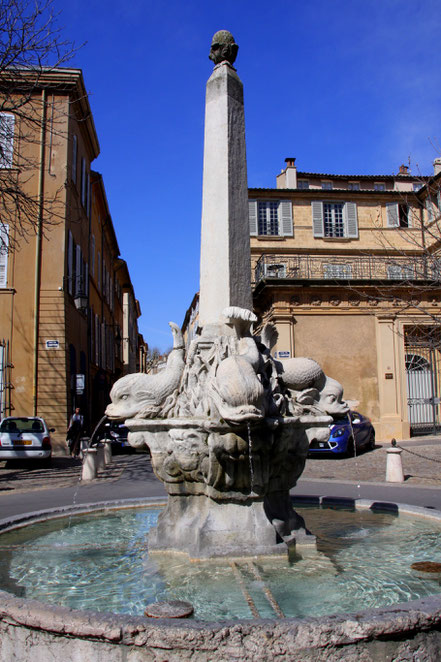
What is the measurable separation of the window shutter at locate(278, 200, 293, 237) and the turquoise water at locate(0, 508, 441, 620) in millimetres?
23327

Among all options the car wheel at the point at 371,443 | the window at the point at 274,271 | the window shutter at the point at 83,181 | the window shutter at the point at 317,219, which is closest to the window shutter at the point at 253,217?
the window shutter at the point at 317,219

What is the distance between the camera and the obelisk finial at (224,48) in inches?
239

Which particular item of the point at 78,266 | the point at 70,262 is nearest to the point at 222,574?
the point at 70,262

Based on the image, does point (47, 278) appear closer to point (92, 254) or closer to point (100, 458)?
point (100, 458)

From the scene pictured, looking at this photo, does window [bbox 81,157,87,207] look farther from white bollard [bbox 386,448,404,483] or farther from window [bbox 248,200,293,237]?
white bollard [bbox 386,448,404,483]

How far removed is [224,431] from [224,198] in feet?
8.04

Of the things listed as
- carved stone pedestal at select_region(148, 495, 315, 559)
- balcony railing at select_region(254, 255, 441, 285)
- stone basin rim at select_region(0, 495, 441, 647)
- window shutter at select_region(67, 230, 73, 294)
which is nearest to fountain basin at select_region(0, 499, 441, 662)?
stone basin rim at select_region(0, 495, 441, 647)

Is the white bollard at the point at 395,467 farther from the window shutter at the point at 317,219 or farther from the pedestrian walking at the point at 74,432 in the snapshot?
the window shutter at the point at 317,219

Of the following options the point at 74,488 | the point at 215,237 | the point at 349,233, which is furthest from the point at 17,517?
the point at 349,233

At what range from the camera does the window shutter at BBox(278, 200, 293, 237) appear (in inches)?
1116

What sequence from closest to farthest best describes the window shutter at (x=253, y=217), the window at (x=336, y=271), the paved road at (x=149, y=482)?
the paved road at (x=149, y=482) < the window at (x=336, y=271) < the window shutter at (x=253, y=217)

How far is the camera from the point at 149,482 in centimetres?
1131

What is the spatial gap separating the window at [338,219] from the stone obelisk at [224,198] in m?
23.4

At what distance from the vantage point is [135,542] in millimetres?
5441
